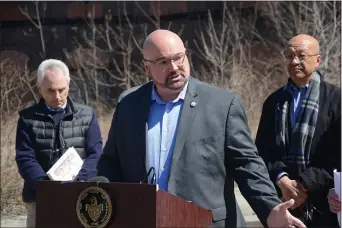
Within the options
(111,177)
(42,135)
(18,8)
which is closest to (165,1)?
(18,8)

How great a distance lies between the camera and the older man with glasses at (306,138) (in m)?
5.36

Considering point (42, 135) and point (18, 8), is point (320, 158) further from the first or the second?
point (18, 8)

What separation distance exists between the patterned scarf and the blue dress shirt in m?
1.49

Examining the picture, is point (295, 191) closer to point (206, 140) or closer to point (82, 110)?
point (206, 140)

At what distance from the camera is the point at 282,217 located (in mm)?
3691

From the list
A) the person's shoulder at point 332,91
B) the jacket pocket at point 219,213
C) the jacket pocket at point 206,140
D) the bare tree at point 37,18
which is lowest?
the jacket pocket at point 219,213

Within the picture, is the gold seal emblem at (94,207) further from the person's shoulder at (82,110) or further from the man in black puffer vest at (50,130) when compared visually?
the person's shoulder at (82,110)

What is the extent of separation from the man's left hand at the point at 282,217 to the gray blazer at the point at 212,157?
13 cm

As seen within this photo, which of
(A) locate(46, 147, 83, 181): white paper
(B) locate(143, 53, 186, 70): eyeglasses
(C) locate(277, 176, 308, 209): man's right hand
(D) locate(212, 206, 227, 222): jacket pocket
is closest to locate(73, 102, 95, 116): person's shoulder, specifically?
(A) locate(46, 147, 83, 181): white paper

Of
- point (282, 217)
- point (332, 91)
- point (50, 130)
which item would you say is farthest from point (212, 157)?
point (50, 130)

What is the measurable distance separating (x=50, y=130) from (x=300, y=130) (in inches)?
72.4

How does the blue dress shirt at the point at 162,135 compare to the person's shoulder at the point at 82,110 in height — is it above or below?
below

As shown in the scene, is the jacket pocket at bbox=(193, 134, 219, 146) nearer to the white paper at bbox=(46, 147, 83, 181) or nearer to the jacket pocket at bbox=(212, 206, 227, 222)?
the jacket pocket at bbox=(212, 206, 227, 222)

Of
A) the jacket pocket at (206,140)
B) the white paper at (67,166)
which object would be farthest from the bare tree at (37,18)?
the jacket pocket at (206,140)
